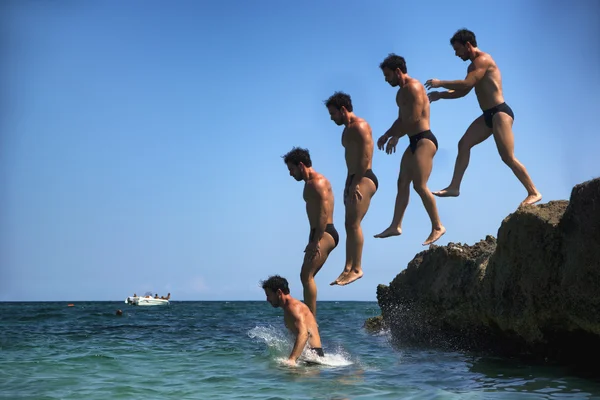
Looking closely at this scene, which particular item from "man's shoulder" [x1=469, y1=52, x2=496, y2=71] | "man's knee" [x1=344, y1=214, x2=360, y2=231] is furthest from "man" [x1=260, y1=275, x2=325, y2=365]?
"man's shoulder" [x1=469, y1=52, x2=496, y2=71]

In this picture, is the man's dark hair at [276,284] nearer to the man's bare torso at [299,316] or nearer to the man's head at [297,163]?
the man's bare torso at [299,316]

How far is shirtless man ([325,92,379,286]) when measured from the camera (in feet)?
33.6

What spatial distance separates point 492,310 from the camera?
12109mm

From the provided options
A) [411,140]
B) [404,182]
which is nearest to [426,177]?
[404,182]

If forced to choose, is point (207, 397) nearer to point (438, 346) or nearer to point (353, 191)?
point (353, 191)

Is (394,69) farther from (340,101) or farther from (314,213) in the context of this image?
(314,213)

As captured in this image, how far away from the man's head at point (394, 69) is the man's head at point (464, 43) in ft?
2.95

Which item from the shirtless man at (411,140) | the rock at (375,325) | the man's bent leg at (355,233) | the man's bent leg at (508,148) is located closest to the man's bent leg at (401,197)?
the shirtless man at (411,140)

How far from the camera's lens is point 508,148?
10.2m

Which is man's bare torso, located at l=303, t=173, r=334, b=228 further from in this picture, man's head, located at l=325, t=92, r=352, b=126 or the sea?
the sea

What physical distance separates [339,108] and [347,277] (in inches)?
103

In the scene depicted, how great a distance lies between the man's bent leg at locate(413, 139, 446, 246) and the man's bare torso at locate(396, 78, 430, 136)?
25 cm

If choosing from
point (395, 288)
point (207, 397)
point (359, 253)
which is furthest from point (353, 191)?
point (395, 288)

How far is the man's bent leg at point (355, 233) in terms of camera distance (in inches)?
407
